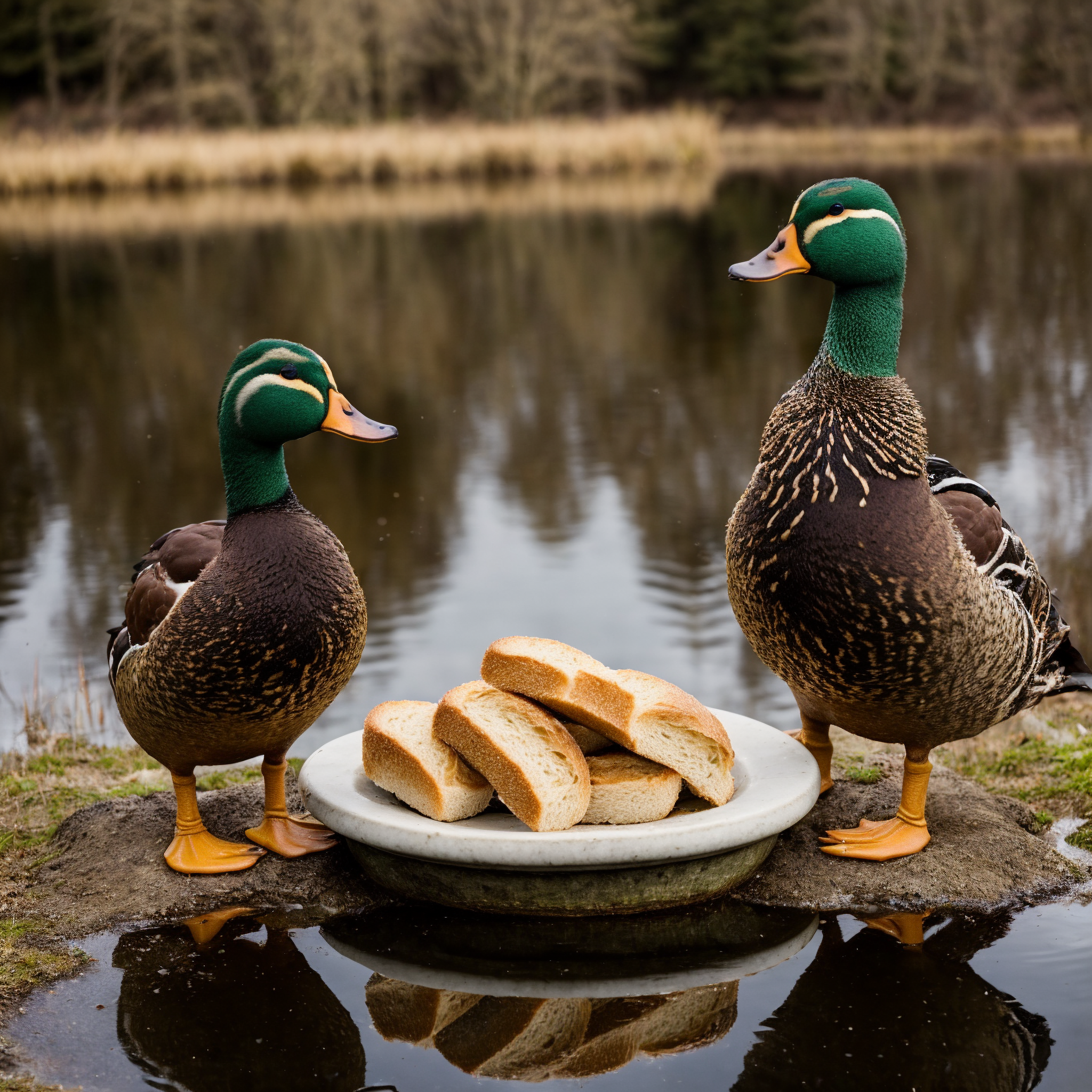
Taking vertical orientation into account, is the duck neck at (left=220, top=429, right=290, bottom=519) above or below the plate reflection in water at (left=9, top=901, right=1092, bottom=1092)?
above

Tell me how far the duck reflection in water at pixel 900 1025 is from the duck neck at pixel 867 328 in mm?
1707

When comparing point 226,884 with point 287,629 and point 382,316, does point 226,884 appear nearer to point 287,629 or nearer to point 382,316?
point 287,629

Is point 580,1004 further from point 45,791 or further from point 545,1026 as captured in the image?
point 45,791

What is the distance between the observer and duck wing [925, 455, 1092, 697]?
4.06 metres

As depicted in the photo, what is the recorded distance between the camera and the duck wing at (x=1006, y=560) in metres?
4.06

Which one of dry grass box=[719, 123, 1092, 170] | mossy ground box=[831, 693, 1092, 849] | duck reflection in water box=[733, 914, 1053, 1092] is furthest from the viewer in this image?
dry grass box=[719, 123, 1092, 170]

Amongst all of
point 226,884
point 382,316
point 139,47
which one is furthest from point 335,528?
point 139,47

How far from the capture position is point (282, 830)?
4254 millimetres

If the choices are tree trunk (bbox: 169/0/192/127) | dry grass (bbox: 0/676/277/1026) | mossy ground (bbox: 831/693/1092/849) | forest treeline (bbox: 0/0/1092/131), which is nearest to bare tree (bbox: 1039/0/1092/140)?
forest treeline (bbox: 0/0/1092/131)

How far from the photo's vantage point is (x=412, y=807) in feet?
13.0

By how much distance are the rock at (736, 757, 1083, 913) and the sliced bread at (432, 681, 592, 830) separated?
672mm

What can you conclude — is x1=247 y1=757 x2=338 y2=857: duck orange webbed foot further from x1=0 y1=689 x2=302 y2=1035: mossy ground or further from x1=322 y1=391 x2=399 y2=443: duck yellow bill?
x1=322 y1=391 x2=399 y2=443: duck yellow bill

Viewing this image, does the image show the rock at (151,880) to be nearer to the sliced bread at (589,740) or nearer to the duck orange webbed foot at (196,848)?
the duck orange webbed foot at (196,848)

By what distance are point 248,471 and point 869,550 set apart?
1937 mm
